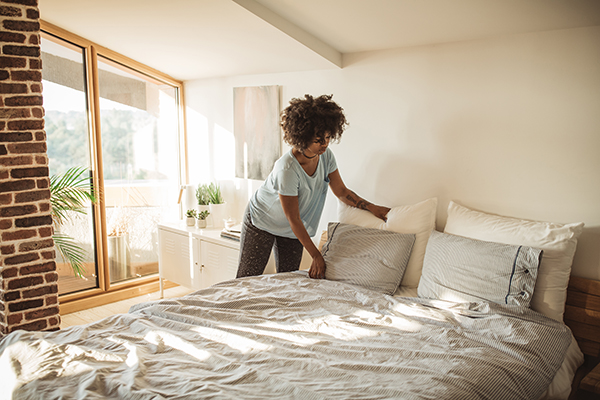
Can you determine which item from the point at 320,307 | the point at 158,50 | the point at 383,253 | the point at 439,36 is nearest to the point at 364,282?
the point at 383,253

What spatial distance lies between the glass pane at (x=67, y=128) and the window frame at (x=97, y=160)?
43 millimetres

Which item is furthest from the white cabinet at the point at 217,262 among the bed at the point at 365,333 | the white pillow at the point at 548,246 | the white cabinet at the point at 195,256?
the white pillow at the point at 548,246

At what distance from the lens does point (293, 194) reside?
2486 mm

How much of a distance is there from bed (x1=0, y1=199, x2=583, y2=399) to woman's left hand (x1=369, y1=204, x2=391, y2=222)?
0.45 ft

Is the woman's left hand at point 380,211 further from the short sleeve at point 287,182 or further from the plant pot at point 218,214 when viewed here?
the plant pot at point 218,214

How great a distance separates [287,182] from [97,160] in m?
2.15

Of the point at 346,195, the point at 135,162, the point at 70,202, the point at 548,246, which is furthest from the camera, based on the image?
the point at 135,162

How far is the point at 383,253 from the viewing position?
2.40 metres

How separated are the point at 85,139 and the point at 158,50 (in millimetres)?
1016

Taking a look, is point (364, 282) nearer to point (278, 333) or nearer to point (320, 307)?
point (320, 307)

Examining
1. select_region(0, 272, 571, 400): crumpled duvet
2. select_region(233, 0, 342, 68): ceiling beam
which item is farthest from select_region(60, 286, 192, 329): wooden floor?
select_region(233, 0, 342, 68): ceiling beam

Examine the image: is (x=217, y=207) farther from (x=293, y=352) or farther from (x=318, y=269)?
(x=293, y=352)

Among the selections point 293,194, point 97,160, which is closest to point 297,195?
point 293,194

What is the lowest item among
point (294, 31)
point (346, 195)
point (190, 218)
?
point (190, 218)
